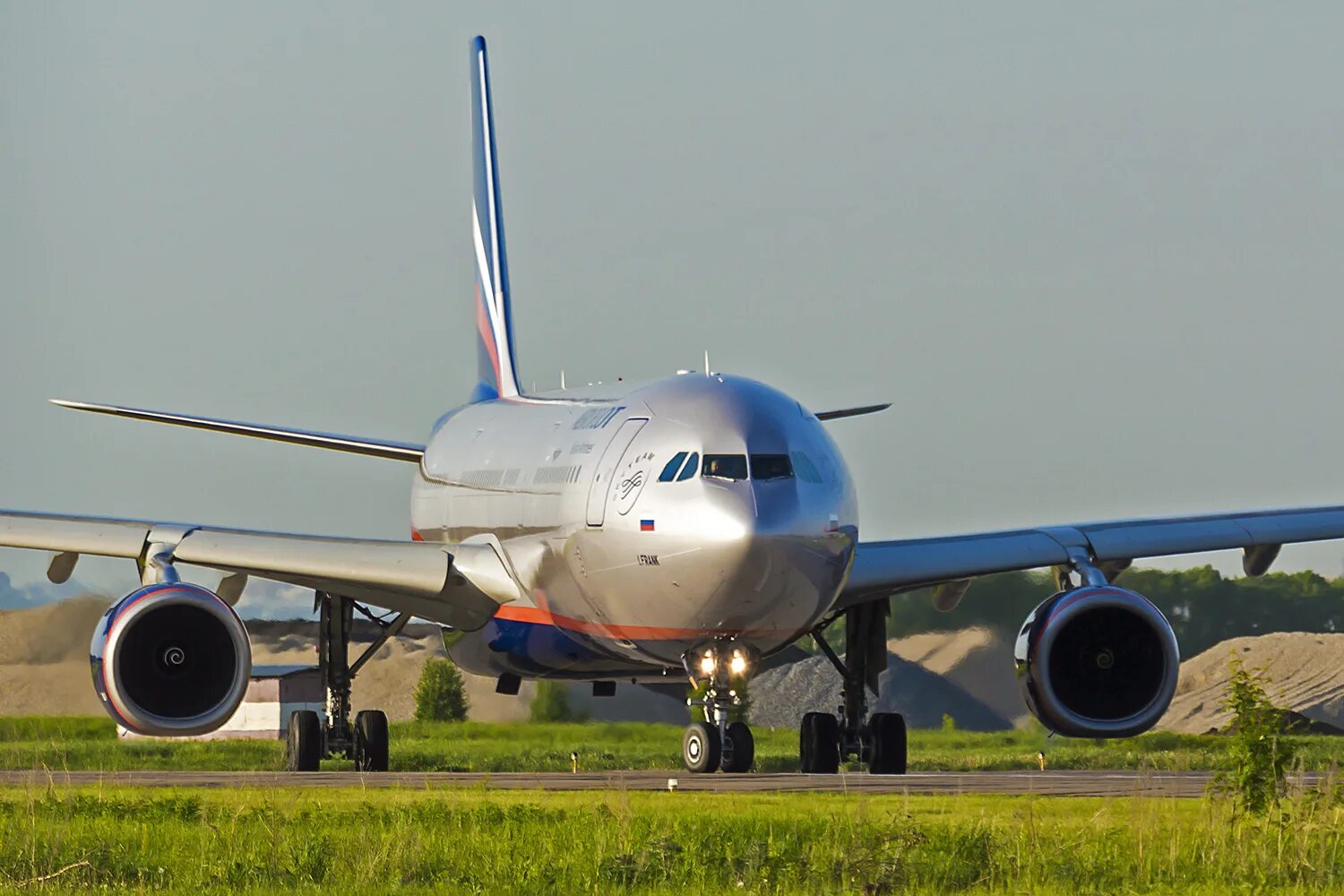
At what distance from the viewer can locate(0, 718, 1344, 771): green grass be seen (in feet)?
104

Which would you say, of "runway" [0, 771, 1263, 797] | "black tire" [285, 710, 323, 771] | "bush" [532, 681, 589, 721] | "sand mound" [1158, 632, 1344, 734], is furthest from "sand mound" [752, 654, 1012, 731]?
"runway" [0, 771, 1263, 797]

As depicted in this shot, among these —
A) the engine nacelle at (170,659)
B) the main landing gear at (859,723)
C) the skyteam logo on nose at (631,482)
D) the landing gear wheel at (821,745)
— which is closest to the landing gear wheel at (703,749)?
the skyteam logo on nose at (631,482)

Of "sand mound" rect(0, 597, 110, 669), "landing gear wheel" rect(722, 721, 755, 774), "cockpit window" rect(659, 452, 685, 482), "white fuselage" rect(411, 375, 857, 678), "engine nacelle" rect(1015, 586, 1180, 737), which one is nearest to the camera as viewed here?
"white fuselage" rect(411, 375, 857, 678)

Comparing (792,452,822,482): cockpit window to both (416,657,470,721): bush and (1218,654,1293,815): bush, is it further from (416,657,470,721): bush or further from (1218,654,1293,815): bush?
(416,657,470,721): bush

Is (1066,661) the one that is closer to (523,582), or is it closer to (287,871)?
(523,582)

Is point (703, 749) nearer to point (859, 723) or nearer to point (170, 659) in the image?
point (859, 723)

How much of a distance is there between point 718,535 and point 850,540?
1782 mm

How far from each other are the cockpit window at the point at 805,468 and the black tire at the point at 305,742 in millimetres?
8335

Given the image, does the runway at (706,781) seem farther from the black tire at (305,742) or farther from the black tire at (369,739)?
the black tire at (369,739)

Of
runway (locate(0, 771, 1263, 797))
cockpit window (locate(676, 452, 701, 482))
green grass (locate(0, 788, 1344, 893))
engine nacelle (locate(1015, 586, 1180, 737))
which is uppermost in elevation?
cockpit window (locate(676, 452, 701, 482))

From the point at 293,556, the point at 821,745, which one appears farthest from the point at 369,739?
the point at 821,745

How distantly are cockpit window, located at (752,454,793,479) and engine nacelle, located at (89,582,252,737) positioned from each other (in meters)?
5.62

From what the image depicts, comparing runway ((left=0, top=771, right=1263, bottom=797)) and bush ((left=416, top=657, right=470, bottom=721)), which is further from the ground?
bush ((left=416, top=657, right=470, bottom=721))

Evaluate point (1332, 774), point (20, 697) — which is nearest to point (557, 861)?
point (1332, 774)
